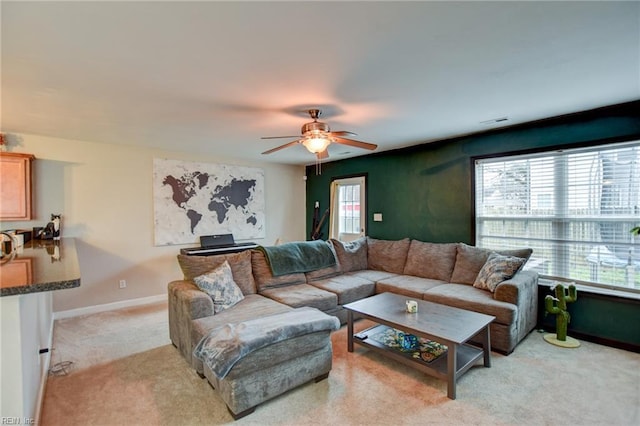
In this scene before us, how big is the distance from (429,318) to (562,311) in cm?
158

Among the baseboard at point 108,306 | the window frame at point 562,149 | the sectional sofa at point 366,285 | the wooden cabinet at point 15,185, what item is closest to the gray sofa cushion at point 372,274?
the sectional sofa at point 366,285

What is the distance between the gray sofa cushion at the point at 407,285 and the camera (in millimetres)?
3563

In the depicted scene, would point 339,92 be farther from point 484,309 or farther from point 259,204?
point 259,204

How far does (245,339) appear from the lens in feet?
6.61

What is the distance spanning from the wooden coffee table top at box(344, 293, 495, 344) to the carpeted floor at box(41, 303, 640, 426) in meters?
0.42

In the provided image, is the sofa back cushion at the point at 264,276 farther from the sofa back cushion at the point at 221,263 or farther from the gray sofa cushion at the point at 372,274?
the gray sofa cushion at the point at 372,274

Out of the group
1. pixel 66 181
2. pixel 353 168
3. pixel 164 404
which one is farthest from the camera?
pixel 353 168

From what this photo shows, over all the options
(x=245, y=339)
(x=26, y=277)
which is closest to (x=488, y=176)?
(x=245, y=339)

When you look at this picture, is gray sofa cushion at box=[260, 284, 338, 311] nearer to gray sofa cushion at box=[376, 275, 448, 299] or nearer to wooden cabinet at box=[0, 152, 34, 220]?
gray sofa cushion at box=[376, 275, 448, 299]

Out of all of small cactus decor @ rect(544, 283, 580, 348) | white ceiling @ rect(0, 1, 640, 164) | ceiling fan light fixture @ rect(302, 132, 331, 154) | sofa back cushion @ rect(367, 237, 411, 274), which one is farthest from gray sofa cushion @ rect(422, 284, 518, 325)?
ceiling fan light fixture @ rect(302, 132, 331, 154)

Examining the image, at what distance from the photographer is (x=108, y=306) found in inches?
171

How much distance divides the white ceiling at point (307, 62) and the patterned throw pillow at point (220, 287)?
1596 mm

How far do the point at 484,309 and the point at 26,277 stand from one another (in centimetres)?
343

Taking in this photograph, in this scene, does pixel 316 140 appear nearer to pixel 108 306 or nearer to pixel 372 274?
pixel 372 274
